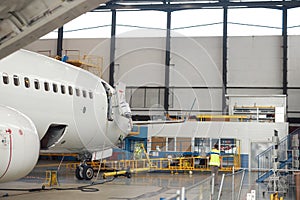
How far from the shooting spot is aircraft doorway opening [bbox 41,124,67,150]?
1491cm

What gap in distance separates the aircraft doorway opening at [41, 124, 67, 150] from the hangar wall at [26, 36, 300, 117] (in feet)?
74.7

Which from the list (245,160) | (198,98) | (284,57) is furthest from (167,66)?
(245,160)

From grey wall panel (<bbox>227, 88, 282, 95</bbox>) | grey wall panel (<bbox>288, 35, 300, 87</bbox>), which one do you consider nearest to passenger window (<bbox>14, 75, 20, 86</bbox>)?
grey wall panel (<bbox>227, 88, 282, 95</bbox>)

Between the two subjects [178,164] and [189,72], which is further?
[189,72]

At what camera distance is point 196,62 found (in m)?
38.5

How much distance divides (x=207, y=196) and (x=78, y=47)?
105 ft

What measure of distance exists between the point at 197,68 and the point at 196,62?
2.07 feet

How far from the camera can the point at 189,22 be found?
128ft

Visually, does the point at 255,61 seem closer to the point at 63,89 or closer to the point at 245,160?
the point at 245,160

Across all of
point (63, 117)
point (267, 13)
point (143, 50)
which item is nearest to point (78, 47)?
point (143, 50)

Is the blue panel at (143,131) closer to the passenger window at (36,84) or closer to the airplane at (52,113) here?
the airplane at (52,113)

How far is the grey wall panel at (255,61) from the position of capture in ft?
121

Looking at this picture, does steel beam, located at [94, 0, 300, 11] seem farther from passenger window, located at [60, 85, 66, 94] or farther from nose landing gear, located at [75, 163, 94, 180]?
passenger window, located at [60, 85, 66, 94]

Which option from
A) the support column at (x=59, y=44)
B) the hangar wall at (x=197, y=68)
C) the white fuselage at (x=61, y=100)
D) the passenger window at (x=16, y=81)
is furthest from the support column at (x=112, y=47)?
the passenger window at (x=16, y=81)
